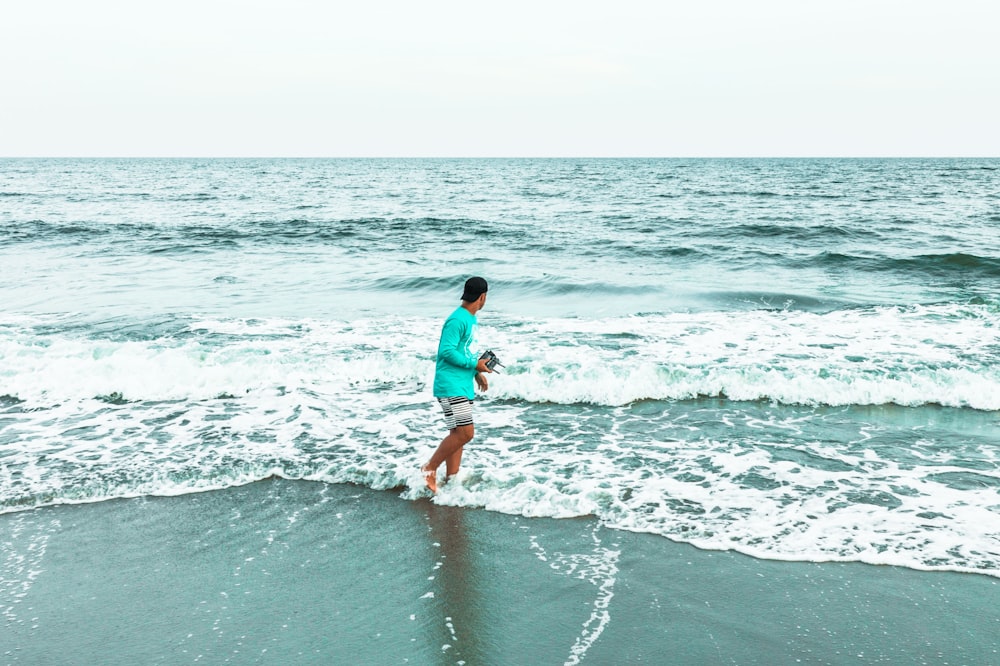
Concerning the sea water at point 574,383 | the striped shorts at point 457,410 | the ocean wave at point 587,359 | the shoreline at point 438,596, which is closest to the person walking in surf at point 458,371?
the striped shorts at point 457,410

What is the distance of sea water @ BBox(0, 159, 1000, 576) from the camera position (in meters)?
5.79

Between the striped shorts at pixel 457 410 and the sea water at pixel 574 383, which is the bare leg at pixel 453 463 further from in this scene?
the striped shorts at pixel 457 410

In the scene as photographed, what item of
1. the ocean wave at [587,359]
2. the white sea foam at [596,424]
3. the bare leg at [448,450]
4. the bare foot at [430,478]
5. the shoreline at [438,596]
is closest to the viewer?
the shoreline at [438,596]

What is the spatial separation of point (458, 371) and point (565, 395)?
3229 mm

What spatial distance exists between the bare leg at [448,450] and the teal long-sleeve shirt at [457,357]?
312 mm

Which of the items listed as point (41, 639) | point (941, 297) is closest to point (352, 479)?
point (41, 639)

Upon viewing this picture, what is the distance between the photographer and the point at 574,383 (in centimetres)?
874

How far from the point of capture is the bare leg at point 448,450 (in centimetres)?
577

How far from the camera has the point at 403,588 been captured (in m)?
4.41

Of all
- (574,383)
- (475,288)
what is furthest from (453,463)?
(574,383)

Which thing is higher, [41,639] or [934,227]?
[934,227]

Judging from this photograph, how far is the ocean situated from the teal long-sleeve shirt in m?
0.92

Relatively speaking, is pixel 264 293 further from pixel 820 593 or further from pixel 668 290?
pixel 820 593

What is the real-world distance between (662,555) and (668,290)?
11.0 metres
